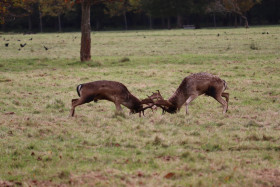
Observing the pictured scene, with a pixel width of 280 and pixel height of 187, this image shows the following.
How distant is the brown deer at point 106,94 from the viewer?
10.9 metres

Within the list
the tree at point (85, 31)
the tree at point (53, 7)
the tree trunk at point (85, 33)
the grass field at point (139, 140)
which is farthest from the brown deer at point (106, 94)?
the tree at point (53, 7)

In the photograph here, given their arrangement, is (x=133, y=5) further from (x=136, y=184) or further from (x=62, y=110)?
(x=136, y=184)

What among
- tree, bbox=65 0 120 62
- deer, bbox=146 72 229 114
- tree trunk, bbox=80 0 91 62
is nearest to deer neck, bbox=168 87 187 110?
deer, bbox=146 72 229 114

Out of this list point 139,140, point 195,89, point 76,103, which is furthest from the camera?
point 195,89

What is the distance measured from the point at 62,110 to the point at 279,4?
81785mm

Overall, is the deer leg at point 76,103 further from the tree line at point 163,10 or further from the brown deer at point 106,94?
the tree line at point 163,10

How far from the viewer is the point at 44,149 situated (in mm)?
8195

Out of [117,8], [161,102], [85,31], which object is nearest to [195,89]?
[161,102]

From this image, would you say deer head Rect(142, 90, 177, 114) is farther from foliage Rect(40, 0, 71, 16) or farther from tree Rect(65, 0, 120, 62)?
foliage Rect(40, 0, 71, 16)

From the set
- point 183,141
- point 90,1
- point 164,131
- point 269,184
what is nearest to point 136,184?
point 269,184

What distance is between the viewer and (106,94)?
11023 millimetres

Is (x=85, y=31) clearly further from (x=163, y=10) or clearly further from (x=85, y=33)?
(x=163, y=10)

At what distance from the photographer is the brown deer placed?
10883 millimetres

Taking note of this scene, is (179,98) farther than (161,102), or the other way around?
(179,98)
